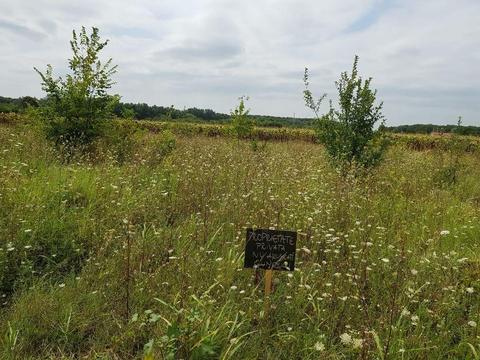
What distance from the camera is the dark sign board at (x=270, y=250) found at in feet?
9.35

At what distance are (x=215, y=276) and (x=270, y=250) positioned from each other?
0.67 m

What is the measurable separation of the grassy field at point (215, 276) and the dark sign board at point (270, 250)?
25cm

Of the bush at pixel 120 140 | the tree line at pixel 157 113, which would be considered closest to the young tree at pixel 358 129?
the tree line at pixel 157 113

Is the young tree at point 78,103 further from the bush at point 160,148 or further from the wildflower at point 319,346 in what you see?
the wildflower at point 319,346

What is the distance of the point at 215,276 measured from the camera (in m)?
3.27

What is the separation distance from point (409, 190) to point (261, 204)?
11.2 ft

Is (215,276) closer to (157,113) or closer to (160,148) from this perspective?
(160,148)

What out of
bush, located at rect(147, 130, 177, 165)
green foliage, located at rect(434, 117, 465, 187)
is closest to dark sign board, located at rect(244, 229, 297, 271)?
bush, located at rect(147, 130, 177, 165)

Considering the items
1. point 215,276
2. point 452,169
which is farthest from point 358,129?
point 215,276

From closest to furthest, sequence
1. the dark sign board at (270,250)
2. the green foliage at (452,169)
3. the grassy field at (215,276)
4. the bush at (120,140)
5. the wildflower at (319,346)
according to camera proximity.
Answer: the wildflower at (319,346) → the grassy field at (215,276) → the dark sign board at (270,250) → the bush at (120,140) → the green foliage at (452,169)

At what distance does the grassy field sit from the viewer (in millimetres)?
2484

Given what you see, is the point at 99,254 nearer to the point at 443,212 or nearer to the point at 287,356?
the point at 287,356

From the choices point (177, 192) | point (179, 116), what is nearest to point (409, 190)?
point (177, 192)

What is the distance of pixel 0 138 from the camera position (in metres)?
7.58
